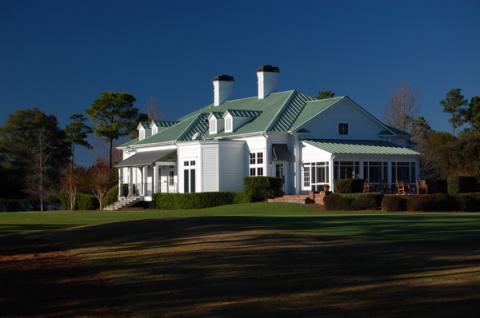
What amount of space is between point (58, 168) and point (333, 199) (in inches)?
1850

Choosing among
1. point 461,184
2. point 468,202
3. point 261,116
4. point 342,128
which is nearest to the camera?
point 468,202

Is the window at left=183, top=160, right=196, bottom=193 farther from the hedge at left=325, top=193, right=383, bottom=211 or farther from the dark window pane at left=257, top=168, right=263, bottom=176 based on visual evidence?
the hedge at left=325, top=193, right=383, bottom=211

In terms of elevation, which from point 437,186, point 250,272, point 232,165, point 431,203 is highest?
point 232,165

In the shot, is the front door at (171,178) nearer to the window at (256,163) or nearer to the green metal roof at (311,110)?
the window at (256,163)

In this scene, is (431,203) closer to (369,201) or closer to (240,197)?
(369,201)

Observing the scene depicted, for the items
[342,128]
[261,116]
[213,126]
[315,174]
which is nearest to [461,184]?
[315,174]

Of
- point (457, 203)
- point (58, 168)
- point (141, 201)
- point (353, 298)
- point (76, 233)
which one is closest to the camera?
point (353, 298)

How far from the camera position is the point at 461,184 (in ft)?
134

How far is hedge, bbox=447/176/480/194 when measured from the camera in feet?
133

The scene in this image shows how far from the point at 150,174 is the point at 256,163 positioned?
1072cm

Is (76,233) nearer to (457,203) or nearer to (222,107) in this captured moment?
(457,203)

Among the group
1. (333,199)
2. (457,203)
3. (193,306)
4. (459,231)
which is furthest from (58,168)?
(193,306)

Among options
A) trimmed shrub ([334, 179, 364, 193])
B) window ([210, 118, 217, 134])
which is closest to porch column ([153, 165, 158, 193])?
window ([210, 118, 217, 134])

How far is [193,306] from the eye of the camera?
417 inches
